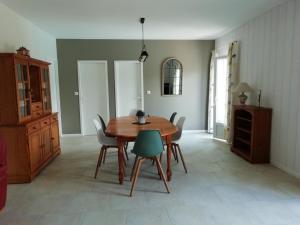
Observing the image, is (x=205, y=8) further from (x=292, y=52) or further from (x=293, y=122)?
(x=293, y=122)

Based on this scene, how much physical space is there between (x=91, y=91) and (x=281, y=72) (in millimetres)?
4439

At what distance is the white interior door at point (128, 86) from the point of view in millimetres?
6156

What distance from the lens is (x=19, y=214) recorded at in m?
2.46

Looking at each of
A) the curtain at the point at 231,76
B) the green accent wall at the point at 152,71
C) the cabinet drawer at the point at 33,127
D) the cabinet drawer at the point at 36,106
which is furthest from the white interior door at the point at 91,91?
the curtain at the point at 231,76

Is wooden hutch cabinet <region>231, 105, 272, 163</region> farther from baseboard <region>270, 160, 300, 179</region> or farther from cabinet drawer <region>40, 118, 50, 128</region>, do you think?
cabinet drawer <region>40, 118, 50, 128</region>

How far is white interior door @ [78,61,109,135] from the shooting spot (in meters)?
6.06

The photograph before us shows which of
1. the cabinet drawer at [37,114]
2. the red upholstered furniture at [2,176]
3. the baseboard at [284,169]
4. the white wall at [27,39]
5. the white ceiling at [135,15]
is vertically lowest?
the baseboard at [284,169]

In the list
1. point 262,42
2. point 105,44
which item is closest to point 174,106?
point 105,44

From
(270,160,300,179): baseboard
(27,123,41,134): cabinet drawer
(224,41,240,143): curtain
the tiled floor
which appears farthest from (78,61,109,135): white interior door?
(270,160,300,179): baseboard

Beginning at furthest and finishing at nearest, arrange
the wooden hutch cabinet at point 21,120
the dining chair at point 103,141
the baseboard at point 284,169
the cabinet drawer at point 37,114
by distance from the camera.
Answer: the cabinet drawer at point 37,114 → the dining chair at point 103,141 → the baseboard at point 284,169 → the wooden hutch cabinet at point 21,120

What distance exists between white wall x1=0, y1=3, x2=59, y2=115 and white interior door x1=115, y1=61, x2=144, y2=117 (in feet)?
5.15

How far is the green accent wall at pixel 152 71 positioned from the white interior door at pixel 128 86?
0.13m

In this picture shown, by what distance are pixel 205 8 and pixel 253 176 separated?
2.71 meters

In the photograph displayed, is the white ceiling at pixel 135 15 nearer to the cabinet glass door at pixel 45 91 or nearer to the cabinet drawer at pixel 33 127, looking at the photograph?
the cabinet glass door at pixel 45 91
